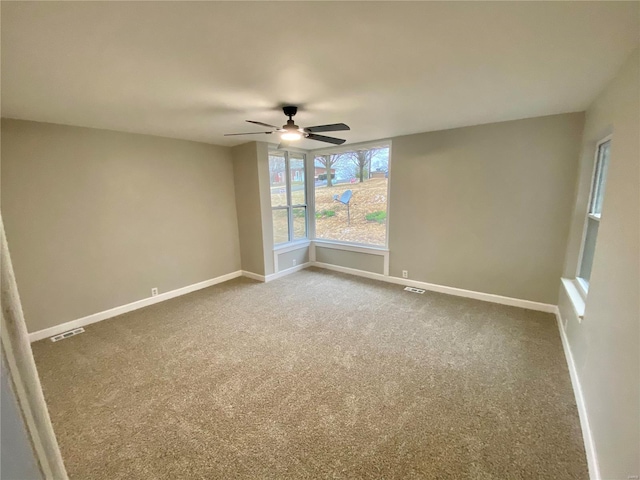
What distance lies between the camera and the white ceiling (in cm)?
126

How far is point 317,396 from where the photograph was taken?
2082mm

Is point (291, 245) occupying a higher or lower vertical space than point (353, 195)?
lower

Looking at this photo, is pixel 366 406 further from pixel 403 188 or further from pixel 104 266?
pixel 104 266

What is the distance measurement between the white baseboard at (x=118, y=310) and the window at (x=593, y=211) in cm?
467

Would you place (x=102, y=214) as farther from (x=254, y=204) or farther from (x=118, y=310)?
(x=254, y=204)

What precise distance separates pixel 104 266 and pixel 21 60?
2.42 meters

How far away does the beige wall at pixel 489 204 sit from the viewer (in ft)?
10.1

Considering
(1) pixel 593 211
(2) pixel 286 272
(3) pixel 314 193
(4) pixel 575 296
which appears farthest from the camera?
(3) pixel 314 193

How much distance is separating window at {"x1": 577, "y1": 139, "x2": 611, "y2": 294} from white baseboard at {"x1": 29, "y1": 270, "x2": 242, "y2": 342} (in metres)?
4.67

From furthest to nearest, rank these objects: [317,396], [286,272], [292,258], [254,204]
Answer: [292,258] → [286,272] → [254,204] → [317,396]

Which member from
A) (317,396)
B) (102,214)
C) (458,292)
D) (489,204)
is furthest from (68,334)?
(489,204)

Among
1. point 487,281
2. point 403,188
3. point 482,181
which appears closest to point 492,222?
point 482,181

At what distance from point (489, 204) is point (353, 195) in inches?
82.6

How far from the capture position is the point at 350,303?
3.71m
